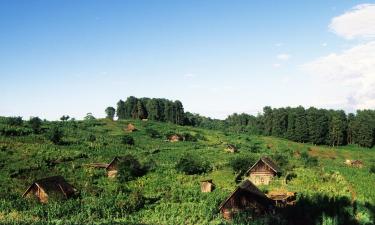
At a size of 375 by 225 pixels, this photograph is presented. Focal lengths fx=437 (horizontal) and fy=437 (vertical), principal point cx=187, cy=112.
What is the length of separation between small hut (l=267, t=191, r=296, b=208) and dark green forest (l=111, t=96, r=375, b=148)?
7887 cm

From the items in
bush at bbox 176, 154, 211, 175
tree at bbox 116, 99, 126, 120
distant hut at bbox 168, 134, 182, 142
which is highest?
tree at bbox 116, 99, 126, 120

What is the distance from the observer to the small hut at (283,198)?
1733 inches

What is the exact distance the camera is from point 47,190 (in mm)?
45625

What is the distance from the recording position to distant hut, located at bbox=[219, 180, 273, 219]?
134 ft

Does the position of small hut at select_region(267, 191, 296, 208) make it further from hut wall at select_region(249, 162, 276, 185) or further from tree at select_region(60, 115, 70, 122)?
tree at select_region(60, 115, 70, 122)

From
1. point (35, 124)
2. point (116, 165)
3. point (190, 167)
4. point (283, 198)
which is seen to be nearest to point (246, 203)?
point (283, 198)

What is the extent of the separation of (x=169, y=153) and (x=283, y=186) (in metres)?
31.4

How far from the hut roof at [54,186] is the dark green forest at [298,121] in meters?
88.9

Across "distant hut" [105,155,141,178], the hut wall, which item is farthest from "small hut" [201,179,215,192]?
"distant hut" [105,155,141,178]

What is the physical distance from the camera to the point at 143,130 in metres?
113

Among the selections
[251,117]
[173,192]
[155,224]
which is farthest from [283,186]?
[251,117]

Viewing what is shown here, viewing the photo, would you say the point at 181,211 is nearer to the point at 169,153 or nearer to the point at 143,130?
the point at 169,153

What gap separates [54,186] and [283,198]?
24.2m

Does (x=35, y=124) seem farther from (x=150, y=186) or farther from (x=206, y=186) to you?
(x=206, y=186)
